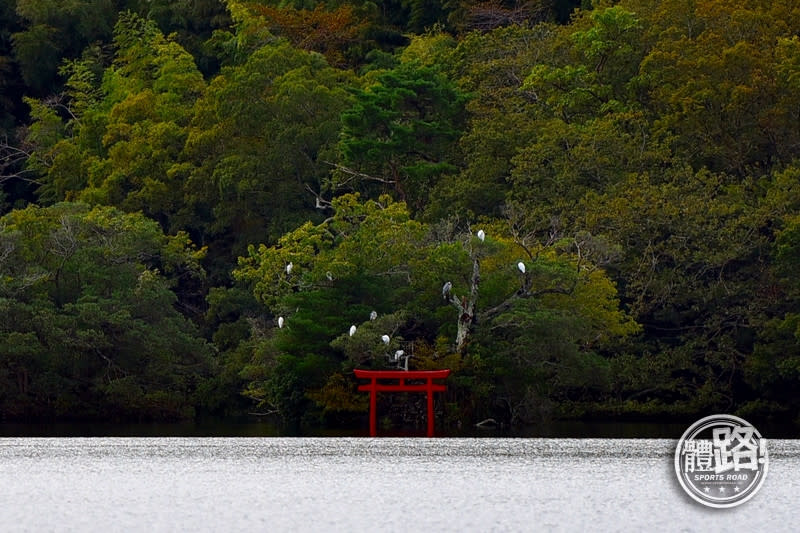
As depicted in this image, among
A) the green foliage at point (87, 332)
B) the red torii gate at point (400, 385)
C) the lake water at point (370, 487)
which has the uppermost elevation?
the green foliage at point (87, 332)

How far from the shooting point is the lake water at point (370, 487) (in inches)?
613

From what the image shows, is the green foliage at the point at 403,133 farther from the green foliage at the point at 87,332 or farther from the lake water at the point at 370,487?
the lake water at the point at 370,487

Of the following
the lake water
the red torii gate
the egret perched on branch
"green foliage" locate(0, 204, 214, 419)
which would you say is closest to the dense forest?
"green foliage" locate(0, 204, 214, 419)

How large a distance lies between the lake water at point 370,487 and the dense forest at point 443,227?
587cm

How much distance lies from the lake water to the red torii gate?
8.98 ft

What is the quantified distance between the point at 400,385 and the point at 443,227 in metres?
5.04

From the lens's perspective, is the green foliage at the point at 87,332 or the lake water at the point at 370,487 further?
the green foliage at the point at 87,332

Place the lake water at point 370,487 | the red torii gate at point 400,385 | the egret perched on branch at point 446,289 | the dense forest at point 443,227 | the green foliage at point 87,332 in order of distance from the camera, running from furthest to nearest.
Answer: the green foliage at point 87,332, the dense forest at point 443,227, the egret perched on branch at point 446,289, the red torii gate at point 400,385, the lake water at point 370,487

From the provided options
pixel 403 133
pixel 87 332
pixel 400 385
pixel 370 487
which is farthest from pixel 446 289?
pixel 370 487

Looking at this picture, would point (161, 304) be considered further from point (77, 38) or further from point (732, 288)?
point (77, 38)

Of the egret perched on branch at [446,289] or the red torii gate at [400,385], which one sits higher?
the egret perched on branch at [446,289]

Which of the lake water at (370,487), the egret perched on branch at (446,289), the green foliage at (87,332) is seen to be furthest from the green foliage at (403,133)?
the lake water at (370,487)

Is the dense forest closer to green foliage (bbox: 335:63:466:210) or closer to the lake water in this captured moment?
green foliage (bbox: 335:63:466:210)

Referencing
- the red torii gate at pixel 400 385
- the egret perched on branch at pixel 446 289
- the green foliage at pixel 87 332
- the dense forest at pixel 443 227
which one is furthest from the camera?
the green foliage at pixel 87 332
